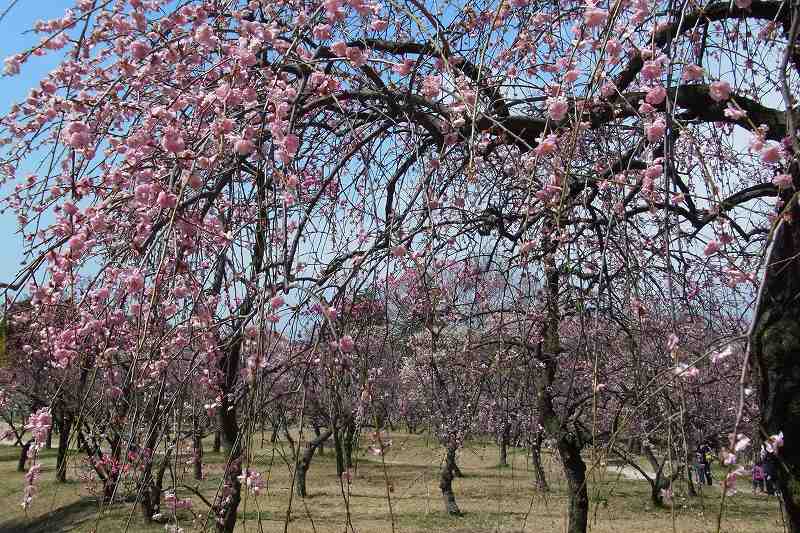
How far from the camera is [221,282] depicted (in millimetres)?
2535

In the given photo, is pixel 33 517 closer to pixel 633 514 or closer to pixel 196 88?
pixel 633 514

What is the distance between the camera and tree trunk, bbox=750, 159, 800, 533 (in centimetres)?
292

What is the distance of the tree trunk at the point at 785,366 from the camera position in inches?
115

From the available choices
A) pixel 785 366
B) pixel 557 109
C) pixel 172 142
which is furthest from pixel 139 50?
pixel 785 366

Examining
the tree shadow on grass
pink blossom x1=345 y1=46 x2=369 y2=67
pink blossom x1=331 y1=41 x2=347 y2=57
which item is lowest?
the tree shadow on grass

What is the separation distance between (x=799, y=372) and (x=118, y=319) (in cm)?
289

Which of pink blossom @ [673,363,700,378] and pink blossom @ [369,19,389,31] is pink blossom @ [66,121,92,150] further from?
pink blossom @ [673,363,700,378]

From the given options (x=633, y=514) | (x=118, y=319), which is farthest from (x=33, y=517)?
(x=118, y=319)

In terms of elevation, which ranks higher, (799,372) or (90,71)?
(90,71)

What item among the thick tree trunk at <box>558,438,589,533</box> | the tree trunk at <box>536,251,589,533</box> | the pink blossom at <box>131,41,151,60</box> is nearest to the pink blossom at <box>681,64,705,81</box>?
the pink blossom at <box>131,41,151,60</box>

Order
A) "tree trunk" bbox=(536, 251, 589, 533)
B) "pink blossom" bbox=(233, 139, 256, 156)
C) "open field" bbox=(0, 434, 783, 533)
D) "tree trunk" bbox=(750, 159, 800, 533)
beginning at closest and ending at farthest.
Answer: "pink blossom" bbox=(233, 139, 256, 156) < "tree trunk" bbox=(750, 159, 800, 533) < "tree trunk" bbox=(536, 251, 589, 533) < "open field" bbox=(0, 434, 783, 533)

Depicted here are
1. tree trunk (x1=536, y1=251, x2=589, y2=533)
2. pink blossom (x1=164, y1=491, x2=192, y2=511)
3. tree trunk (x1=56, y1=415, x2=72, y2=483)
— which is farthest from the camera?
tree trunk (x1=536, y1=251, x2=589, y2=533)

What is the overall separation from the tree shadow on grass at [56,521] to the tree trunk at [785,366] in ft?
35.5

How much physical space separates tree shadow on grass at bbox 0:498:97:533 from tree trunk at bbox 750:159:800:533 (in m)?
10.8
